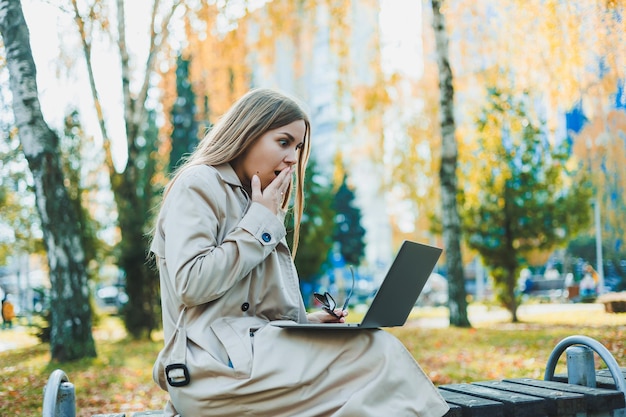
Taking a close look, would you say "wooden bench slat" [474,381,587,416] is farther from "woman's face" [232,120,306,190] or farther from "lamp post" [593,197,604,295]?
"lamp post" [593,197,604,295]

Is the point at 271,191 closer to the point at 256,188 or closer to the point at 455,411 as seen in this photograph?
the point at 256,188

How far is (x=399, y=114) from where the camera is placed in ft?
56.5

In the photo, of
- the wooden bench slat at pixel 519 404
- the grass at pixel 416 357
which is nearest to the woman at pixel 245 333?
the wooden bench slat at pixel 519 404

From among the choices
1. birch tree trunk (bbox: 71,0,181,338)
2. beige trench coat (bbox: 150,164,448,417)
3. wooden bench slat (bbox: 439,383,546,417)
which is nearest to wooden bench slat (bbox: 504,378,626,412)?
wooden bench slat (bbox: 439,383,546,417)

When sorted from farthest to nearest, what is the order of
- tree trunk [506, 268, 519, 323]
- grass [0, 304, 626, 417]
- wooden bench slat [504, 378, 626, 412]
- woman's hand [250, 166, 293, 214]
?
tree trunk [506, 268, 519, 323] → grass [0, 304, 626, 417] → wooden bench slat [504, 378, 626, 412] → woman's hand [250, 166, 293, 214]

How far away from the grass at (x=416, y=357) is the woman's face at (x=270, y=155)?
344cm

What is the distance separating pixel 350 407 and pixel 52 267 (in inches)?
238

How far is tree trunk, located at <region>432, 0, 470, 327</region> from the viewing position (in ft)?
34.5

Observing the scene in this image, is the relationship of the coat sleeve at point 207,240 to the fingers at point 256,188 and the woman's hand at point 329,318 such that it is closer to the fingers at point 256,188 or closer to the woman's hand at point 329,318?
the fingers at point 256,188

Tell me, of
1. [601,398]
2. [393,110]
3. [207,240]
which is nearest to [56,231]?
[207,240]

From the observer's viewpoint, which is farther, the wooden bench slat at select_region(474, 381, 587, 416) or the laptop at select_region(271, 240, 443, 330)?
the wooden bench slat at select_region(474, 381, 587, 416)

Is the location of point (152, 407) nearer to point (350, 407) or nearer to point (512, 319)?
point (350, 407)

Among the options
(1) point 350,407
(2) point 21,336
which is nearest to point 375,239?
(2) point 21,336

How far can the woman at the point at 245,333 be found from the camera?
2.16 m
